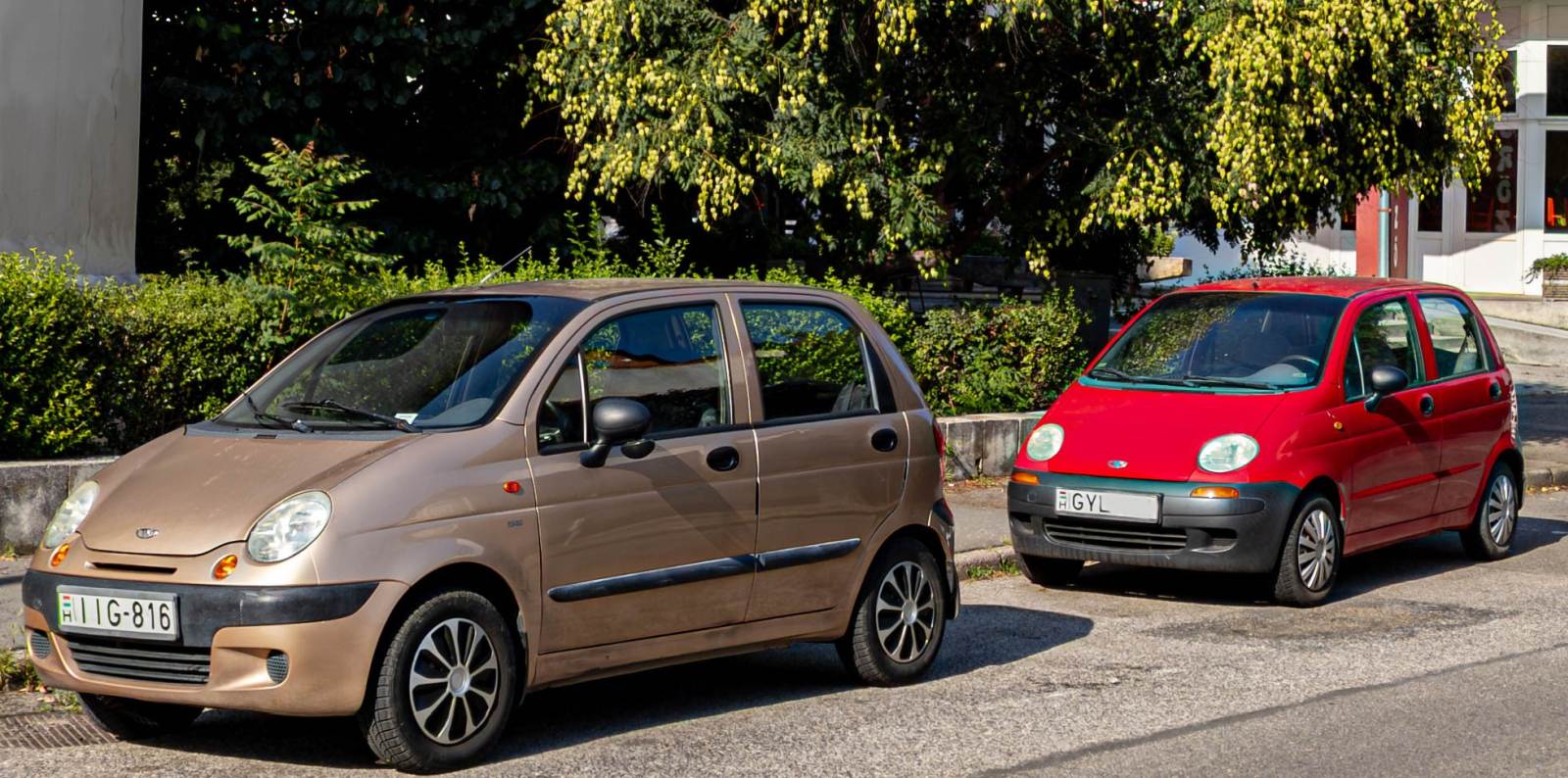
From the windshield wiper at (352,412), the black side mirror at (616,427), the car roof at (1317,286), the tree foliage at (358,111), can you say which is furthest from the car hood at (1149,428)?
the tree foliage at (358,111)

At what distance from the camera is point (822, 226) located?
49.6 ft

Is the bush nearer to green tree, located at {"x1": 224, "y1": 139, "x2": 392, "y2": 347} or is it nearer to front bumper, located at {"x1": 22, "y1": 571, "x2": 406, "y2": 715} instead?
green tree, located at {"x1": 224, "y1": 139, "x2": 392, "y2": 347}

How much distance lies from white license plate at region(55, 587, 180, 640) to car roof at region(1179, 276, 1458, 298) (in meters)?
6.95

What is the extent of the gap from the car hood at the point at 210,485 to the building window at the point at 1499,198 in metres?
28.8

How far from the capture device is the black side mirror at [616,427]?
6.45 meters

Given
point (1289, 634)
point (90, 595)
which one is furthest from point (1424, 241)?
point (90, 595)

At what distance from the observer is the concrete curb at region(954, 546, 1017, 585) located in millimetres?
10711

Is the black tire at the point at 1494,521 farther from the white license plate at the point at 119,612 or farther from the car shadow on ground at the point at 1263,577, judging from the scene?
the white license plate at the point at 119,612

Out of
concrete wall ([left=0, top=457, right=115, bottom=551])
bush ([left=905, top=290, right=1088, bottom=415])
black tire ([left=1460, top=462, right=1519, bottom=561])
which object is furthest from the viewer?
bush ([left=905, top=290, right=1088, bottom=415])

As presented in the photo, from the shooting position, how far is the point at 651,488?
6711 millimetres

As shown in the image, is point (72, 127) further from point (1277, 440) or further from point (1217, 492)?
point (1277, 440)

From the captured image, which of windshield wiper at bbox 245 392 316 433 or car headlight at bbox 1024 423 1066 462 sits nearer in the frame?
windshield wiper at bbox 245 392 316 433

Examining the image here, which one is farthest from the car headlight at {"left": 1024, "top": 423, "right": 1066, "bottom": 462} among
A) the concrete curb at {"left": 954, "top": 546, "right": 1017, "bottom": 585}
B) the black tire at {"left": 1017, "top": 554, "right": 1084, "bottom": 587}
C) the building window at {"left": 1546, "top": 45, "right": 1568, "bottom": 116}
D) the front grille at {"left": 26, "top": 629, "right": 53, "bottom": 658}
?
the building window at {"left": 1546, "top": 45, "right": 1568, "bottom": 116}

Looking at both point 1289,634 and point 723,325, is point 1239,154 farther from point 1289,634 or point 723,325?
point 723,325
